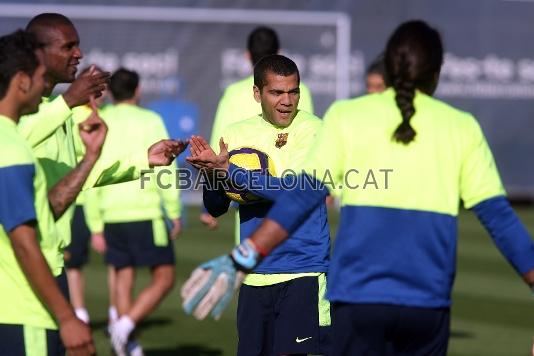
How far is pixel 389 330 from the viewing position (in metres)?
4.86

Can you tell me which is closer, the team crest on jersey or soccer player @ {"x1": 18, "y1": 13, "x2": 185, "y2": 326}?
soccer player @ {"x1": 18, "y1": 13, "x2": 185, "y2": 326}

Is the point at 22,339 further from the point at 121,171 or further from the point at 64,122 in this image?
the point at 121,171

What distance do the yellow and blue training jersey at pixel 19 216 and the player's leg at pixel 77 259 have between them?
639cm

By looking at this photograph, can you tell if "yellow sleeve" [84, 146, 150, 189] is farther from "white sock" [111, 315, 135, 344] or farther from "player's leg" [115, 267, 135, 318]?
"player's leg" [115, 267, 135, 318]

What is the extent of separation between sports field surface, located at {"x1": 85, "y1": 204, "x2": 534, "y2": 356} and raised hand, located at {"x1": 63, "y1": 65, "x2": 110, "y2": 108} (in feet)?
15.5

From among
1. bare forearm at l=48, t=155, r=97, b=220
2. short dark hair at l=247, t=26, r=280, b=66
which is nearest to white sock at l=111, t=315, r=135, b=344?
short dark hair at l=247, t=26, r=280, b=66

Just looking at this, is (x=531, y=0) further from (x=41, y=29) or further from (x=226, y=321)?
(x=41, y=29)

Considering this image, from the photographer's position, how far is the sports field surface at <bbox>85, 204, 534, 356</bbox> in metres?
10.8

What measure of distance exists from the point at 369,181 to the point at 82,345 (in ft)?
4.43

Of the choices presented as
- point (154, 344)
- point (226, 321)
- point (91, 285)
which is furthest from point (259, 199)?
point (91, 285)

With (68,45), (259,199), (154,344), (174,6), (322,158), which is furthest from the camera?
(174,6)

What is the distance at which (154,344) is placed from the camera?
36.1 ft

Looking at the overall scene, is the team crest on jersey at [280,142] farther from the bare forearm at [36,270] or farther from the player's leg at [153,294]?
the player's leg at [153,294]

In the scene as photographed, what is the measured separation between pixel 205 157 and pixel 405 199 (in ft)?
5.90
